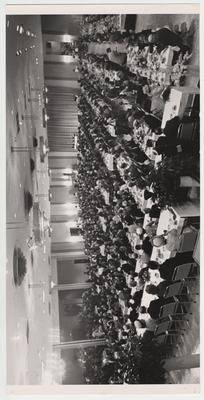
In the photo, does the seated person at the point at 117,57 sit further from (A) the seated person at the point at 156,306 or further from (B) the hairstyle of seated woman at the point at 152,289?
(A) the seated person at the point at 156,306

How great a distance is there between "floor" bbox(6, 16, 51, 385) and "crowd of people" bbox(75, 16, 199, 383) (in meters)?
0.36

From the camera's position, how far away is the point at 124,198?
3.72m

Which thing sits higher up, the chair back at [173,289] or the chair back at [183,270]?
the chair back at [183,270]

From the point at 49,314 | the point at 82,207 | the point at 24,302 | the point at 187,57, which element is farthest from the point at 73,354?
the point at 187,57

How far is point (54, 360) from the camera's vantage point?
10.6 feet

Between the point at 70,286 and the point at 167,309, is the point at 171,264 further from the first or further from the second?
the point at 70,286

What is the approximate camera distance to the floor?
123 inches

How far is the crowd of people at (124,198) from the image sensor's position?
314cm

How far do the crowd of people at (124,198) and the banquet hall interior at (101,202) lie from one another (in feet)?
0.04

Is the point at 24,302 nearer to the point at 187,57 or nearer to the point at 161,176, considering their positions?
the point at 161,176

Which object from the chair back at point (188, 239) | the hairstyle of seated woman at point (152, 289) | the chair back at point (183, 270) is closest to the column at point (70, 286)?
the hairstyle of seated woman at point (152, 289)

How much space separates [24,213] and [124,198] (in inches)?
37.4

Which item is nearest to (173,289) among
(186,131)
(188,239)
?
(188,239)
